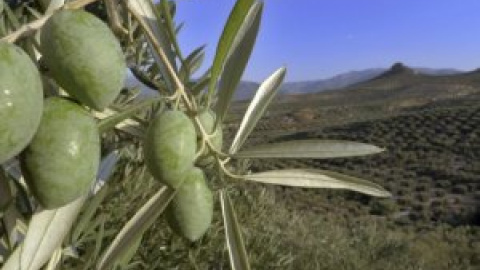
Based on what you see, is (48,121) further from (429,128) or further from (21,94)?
(429,128)

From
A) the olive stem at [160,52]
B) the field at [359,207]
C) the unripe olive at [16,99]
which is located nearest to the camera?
the unripe olive at [16,99]

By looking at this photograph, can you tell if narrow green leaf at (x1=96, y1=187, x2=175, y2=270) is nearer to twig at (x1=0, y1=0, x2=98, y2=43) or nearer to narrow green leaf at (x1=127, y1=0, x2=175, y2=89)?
narrow green leaf at (x1=127, y1=0, x2=175, y2=89)

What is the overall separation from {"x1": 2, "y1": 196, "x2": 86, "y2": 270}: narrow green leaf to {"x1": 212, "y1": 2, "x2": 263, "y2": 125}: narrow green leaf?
196 mm

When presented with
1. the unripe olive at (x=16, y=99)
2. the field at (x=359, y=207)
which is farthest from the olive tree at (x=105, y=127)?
the field at (x=359, y=207)

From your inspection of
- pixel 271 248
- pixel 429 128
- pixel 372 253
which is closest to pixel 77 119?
pixel 271 248

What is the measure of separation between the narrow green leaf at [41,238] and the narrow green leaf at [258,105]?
227mm

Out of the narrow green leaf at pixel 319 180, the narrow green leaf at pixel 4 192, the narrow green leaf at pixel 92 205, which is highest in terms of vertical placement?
the narrow green leaf at pixel 4 192

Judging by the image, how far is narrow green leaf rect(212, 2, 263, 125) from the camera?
0.77m

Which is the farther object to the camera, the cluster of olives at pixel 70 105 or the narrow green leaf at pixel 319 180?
the narrow green leaf at pixel 319 180

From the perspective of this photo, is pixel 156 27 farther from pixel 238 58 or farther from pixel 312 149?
pixel 312 149

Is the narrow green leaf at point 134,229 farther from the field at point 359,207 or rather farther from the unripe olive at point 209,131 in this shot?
the field at point 359,207

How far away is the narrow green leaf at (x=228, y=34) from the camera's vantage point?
69 cm

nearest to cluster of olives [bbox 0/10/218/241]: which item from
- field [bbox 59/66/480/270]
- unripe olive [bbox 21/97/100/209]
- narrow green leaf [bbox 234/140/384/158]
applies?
unripe olive [bbox 21/97/100/209]

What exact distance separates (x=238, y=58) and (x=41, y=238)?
286mm
